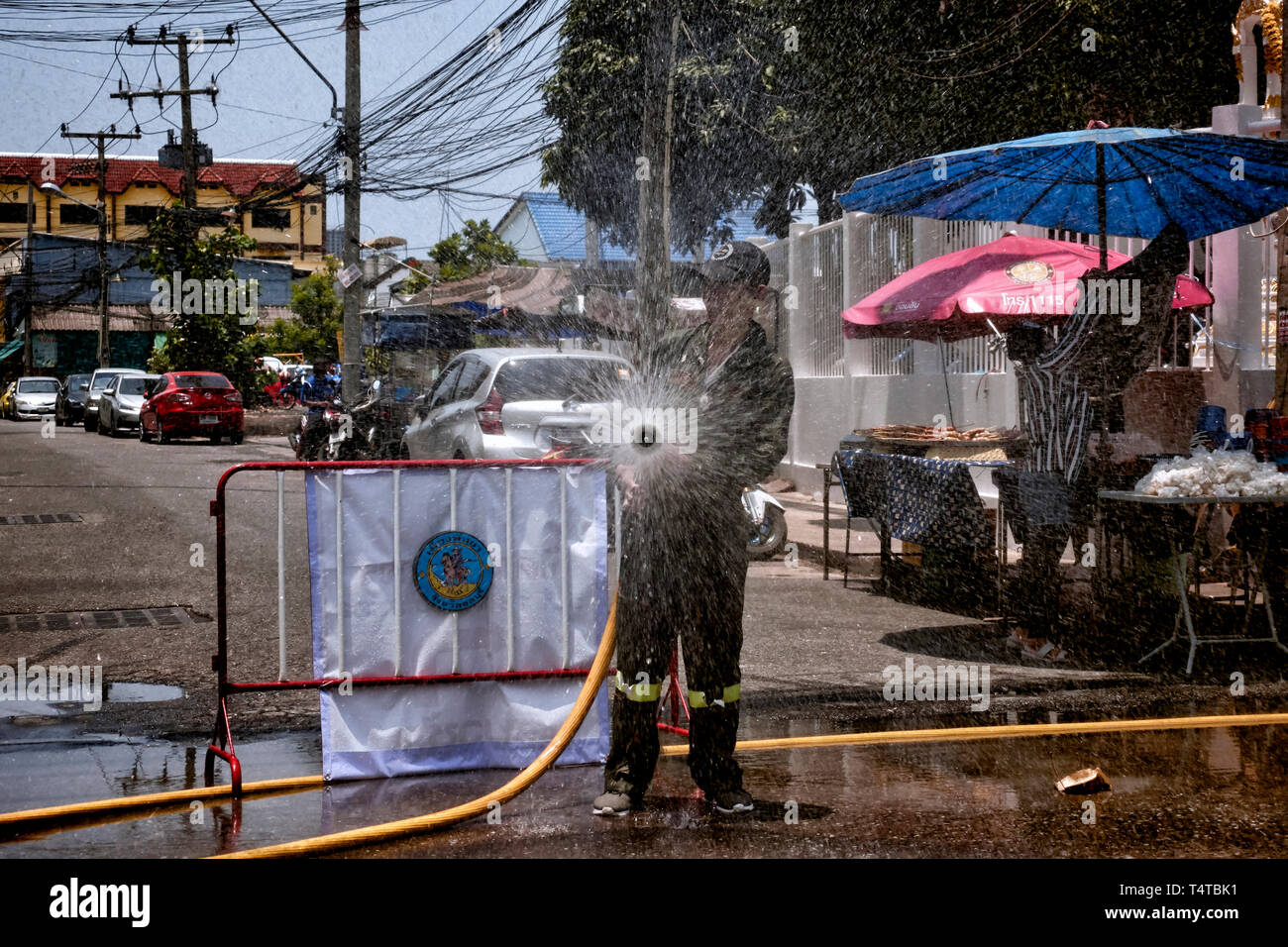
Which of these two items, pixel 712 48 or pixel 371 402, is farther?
pixel 712 48

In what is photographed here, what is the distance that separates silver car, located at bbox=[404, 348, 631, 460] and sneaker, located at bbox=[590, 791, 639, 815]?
6.25m

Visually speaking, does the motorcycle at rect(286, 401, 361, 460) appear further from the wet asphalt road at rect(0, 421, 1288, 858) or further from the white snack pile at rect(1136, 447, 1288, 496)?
the white snack pile at rect(1136, 447, 1288, 496)

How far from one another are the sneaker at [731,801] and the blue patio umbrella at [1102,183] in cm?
404

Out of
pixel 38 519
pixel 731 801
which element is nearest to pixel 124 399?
pixel 38 519

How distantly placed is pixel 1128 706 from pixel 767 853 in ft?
9.30

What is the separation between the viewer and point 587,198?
23875 millimetres

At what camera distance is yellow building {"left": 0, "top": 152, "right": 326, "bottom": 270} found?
43594mm

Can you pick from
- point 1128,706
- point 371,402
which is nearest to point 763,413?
point 1128,706

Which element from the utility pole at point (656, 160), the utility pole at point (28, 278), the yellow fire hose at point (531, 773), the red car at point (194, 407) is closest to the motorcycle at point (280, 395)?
the red car at point (194, 407)

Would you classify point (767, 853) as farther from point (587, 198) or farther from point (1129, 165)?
point (587, 198)

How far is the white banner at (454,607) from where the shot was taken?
4.93m

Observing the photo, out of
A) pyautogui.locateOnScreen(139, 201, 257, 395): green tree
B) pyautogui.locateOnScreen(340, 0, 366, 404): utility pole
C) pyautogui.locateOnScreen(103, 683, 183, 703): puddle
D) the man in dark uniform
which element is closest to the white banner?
the man in dark uniform

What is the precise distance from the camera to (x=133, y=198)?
5350 centimetres

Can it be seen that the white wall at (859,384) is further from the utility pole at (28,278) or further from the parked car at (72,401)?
the utility pole at (28,278)
